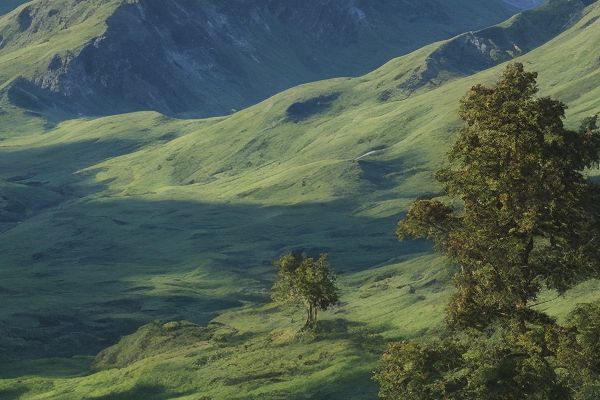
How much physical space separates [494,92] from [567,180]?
567 centimetres

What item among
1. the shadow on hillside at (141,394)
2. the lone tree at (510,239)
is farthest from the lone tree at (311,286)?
the lone tree at (510,239)

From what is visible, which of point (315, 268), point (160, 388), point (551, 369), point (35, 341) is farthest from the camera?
point (35, 341)

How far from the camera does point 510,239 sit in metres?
41.3

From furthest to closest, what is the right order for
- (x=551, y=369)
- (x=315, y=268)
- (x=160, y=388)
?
(x=315, y=268), (x=160, y=388), (x=551, y=369)

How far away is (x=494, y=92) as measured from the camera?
43219 mm

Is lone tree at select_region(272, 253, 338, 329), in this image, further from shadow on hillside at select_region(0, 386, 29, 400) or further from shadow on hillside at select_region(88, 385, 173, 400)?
shadow on hillside at select_region(0, 386, 29, 400)

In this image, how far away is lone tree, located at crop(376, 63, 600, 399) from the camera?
39969 mm

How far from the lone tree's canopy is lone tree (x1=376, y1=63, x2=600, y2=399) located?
5cm

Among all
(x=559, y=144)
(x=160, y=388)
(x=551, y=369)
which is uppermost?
(x=559, y=144)

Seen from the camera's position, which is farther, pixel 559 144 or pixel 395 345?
pixel 395 345

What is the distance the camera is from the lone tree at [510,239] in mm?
39969

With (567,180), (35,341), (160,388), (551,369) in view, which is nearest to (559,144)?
(567,180)

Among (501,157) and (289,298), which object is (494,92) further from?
(289,298)

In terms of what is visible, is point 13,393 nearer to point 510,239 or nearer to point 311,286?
point 311,286
